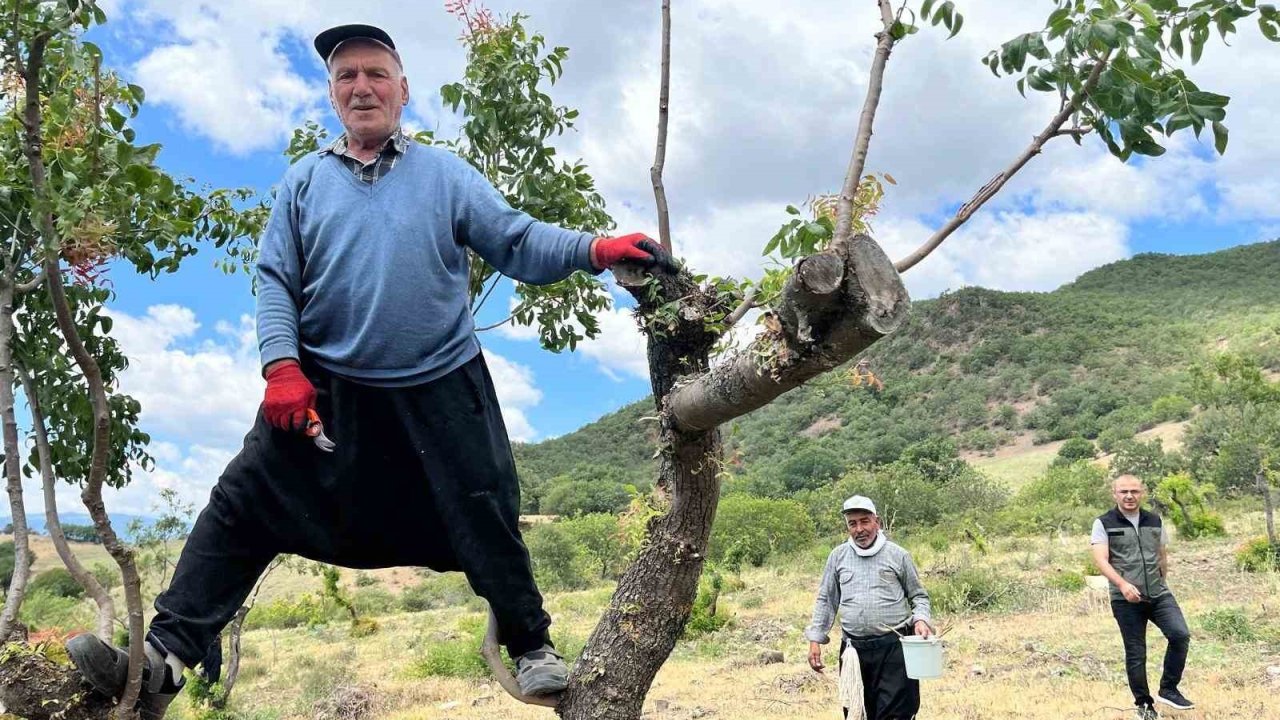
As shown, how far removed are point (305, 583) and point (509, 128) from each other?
28.5m

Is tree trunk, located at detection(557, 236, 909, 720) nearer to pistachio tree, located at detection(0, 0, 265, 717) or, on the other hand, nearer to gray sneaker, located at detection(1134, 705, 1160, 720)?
pistachio tree, located at detection(0, 0, 265, 717)

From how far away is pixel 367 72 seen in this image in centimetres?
249

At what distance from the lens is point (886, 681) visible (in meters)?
5.19

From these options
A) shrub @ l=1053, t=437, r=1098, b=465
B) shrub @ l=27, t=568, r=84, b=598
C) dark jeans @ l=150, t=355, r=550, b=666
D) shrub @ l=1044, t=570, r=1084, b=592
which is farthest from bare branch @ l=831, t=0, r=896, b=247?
shrub @ l=1053, t=437, r=1098, b=465

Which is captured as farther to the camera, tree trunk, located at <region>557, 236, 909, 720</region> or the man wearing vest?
the man wearing vest

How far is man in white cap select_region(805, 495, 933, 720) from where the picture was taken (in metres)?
5.16

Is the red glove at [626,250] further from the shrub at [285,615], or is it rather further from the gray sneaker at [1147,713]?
the shrub at [285,615]

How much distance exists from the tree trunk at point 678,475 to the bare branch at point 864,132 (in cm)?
22

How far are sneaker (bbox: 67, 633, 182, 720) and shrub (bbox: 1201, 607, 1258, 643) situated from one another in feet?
33.6

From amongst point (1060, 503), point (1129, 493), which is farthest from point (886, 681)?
point (1060, 503)

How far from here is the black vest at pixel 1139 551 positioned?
6316 millimetres

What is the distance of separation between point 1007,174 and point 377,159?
5.50 ft

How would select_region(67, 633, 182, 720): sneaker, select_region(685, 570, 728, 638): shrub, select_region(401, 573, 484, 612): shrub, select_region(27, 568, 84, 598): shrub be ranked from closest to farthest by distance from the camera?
select_region(67, 633, 182, 720): sneaker < select_region(685, 570, 728, 638): shrub < select_region(27, 568, 84, 598): shrub < select_region(401, 573, 484, 612): shrub

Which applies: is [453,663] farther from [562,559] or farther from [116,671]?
[562,559]
